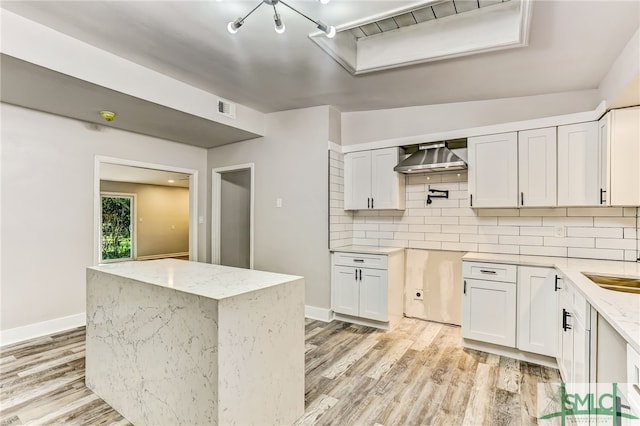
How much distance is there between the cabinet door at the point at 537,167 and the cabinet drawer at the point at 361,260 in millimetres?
1496

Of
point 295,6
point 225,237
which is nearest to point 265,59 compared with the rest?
point 295,6

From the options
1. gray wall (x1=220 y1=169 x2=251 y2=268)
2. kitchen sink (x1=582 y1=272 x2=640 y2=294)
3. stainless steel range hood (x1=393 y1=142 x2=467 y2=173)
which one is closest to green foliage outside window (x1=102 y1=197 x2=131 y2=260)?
gray wall (x1=220 y1=169 x2=251 y2=268)

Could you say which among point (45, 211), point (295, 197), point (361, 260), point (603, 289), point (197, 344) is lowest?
point (197, 344)

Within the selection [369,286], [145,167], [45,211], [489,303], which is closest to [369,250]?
[369,286]

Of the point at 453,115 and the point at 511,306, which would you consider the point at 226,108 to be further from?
the point at 511,306

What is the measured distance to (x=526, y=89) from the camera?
3051mm

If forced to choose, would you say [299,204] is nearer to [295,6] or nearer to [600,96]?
[295,6]

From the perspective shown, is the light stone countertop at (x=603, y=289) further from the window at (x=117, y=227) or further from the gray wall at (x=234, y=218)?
the window at (x=117, y=227)

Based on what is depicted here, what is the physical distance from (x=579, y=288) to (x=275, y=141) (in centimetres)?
356

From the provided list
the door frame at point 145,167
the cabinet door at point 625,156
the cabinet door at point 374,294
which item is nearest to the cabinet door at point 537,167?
the cabinet door at point 625,156

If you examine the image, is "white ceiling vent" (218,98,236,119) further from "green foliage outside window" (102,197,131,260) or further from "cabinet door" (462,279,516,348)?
"green foliage outside window" (102,197,131,260)

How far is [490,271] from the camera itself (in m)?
2.95

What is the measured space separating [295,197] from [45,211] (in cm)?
275

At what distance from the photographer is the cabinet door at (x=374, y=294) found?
357cm
